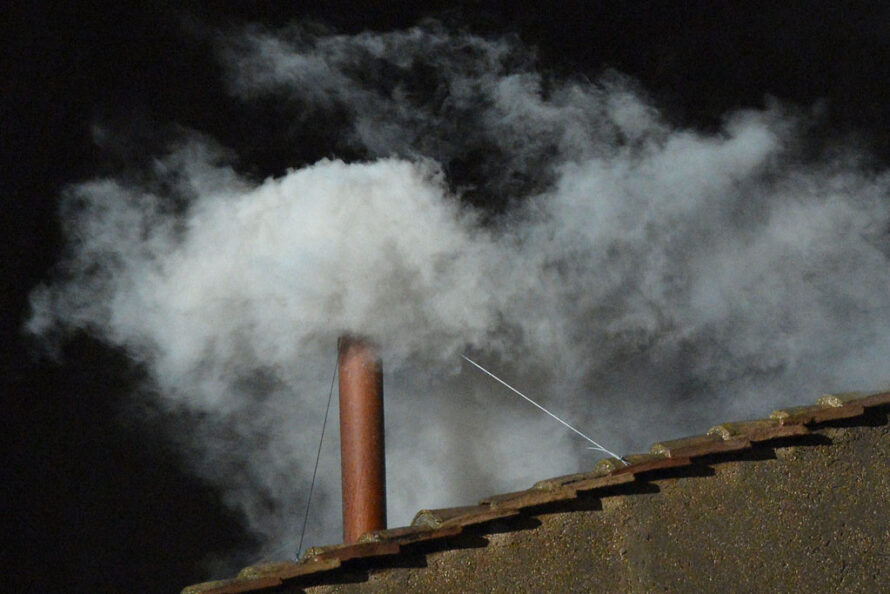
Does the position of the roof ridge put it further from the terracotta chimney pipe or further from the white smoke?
the white smoke

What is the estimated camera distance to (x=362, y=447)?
239 inches

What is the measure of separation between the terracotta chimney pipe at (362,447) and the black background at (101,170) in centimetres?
274

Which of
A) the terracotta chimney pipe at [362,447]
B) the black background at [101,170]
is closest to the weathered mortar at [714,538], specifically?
the terracotta chimney pipe at [362,447]

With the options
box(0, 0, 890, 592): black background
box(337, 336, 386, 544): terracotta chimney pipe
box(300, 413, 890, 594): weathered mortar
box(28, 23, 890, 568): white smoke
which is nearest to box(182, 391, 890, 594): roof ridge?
box(300, 413, 890, 594): weathered mortar

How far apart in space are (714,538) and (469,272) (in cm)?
283

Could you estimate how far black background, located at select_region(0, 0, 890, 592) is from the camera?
7.54m

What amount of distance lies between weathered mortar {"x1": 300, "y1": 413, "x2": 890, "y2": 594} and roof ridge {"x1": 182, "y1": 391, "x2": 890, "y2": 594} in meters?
0.09

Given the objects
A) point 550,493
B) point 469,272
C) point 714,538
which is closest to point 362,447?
point 550,493

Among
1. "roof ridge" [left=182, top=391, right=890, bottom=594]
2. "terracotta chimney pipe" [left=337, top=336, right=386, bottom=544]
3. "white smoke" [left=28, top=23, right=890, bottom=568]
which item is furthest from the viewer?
"white smoke" [left=28, top=23, right=890, bottom=568]

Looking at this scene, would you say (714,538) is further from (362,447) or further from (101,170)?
(101,170)

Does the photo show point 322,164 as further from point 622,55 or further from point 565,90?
point 622,55

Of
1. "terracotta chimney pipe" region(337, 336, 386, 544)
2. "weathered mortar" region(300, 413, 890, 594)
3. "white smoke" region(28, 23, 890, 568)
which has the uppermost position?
"white smoke" region(28, 23, 890, 568)

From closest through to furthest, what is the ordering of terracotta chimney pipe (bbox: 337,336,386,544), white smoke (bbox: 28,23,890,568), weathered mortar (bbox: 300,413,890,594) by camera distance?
weathered mortar (bbox: 300,413,890,594) < terracotta chimney pipe (bbox: 337,336,386,544) < white smoke (bbox: 28,23,890,568)

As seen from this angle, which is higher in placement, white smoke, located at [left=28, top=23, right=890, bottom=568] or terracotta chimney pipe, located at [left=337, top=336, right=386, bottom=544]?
white smoke, located at [left=28, top=23, right=890, bottom=568]
